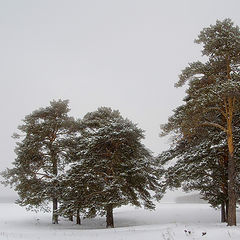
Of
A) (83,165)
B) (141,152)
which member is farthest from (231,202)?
→ (83,165)

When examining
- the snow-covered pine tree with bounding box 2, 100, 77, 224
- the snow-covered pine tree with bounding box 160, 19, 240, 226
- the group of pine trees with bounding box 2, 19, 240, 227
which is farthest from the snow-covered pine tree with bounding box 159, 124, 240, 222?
the snow-covered pine tree with bounding box 2, 100, 77, 224

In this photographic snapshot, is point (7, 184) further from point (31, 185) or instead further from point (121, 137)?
point (121, 137)

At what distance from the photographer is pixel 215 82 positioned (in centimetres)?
1540

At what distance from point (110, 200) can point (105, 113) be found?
8433 mm

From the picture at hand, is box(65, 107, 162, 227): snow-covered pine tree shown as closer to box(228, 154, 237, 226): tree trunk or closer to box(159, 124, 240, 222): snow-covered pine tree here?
box(159, 124, 240, 222): snow-covered pine tree

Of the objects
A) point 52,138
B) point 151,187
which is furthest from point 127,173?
point 52,138

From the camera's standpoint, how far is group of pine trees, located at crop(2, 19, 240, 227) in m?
14.9

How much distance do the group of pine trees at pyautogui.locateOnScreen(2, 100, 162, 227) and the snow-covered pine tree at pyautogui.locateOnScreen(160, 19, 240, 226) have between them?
17.2ft

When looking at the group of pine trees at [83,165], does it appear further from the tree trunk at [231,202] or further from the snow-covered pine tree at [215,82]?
the tree trunk at [231,202]

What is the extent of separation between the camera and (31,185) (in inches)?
851

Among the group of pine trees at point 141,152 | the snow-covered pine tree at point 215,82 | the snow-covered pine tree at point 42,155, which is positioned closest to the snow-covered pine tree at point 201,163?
the group of pine trees at point 141,152

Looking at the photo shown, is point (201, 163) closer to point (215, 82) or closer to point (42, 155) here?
point (215, 82)

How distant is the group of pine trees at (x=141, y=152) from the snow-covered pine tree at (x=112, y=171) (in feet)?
0.25

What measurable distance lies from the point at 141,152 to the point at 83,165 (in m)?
5.12
